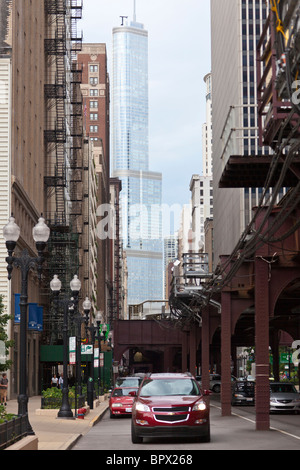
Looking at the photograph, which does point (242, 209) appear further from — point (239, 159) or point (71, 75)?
point (239, 159)

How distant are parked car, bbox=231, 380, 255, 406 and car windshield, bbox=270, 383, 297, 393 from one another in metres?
6.22

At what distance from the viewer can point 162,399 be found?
20766mm

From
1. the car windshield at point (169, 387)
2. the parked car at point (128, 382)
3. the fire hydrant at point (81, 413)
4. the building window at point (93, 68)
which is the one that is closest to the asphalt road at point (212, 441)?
the car windshield at point (169, 387)

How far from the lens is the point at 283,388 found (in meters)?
41.7

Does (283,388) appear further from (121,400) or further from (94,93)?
(94,93)

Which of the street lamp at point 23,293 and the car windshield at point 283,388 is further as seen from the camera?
the car windshield at point 283,388

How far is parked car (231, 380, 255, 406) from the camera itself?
47969 millimetres

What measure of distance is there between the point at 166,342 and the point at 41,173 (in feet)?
83.6

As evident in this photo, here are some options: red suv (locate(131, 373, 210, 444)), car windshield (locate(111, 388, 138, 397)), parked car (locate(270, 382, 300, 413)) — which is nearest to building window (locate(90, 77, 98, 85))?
parked car (locate(270, 382, 300, 413))

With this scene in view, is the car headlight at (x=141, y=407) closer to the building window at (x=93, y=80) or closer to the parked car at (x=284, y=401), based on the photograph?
the parked car at (x=284, y=401)

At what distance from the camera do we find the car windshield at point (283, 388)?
41406 millimetres

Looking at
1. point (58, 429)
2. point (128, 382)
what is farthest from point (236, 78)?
point (58, 429)

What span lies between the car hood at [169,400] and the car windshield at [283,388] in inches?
838

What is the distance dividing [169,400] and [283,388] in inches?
873
